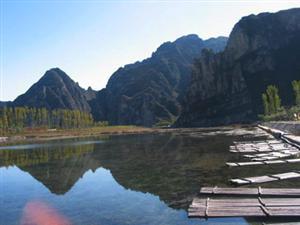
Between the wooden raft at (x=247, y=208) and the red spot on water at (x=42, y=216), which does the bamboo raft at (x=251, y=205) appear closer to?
the wooden raft at (x=247, y=208)

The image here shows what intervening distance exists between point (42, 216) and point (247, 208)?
12433 mm

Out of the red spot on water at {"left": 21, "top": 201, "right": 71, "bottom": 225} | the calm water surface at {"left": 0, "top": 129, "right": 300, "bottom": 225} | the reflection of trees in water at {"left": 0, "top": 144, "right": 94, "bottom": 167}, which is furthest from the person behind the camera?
the reflection of trees in water at {"left": 0, "top": 144, "right": 94, "bottom": 167}

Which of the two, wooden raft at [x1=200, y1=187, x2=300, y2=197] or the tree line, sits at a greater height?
the tree line

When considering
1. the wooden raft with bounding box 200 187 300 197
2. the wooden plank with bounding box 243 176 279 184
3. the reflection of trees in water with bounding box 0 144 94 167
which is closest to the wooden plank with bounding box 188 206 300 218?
the wooden raft with bounding box 200 187 300 197

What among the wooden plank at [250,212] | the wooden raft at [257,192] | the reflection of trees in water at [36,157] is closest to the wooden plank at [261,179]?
the wooden raft at [257,192]

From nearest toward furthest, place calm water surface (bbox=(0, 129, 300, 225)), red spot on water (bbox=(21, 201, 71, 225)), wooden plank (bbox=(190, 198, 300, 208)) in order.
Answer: wooden plank (bbox=(190, 198, 300, 208)) → red spot on water (bbox=(21, 201, 71, 225)) → calm water surface (bbox=(0, 129, 300, 225))

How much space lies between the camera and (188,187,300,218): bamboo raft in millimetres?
20266

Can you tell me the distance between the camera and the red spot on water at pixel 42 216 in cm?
2344

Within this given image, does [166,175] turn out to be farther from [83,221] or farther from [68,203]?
[83,221]

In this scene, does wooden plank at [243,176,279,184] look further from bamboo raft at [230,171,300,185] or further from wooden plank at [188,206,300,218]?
wooden plank at [188,206,300,218]

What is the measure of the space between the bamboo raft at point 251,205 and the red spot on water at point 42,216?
7797 millimetres

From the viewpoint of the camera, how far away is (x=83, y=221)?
76.2 ft

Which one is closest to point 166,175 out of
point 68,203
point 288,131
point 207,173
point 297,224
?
point 207,173

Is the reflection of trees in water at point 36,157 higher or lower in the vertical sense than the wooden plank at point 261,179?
lower
